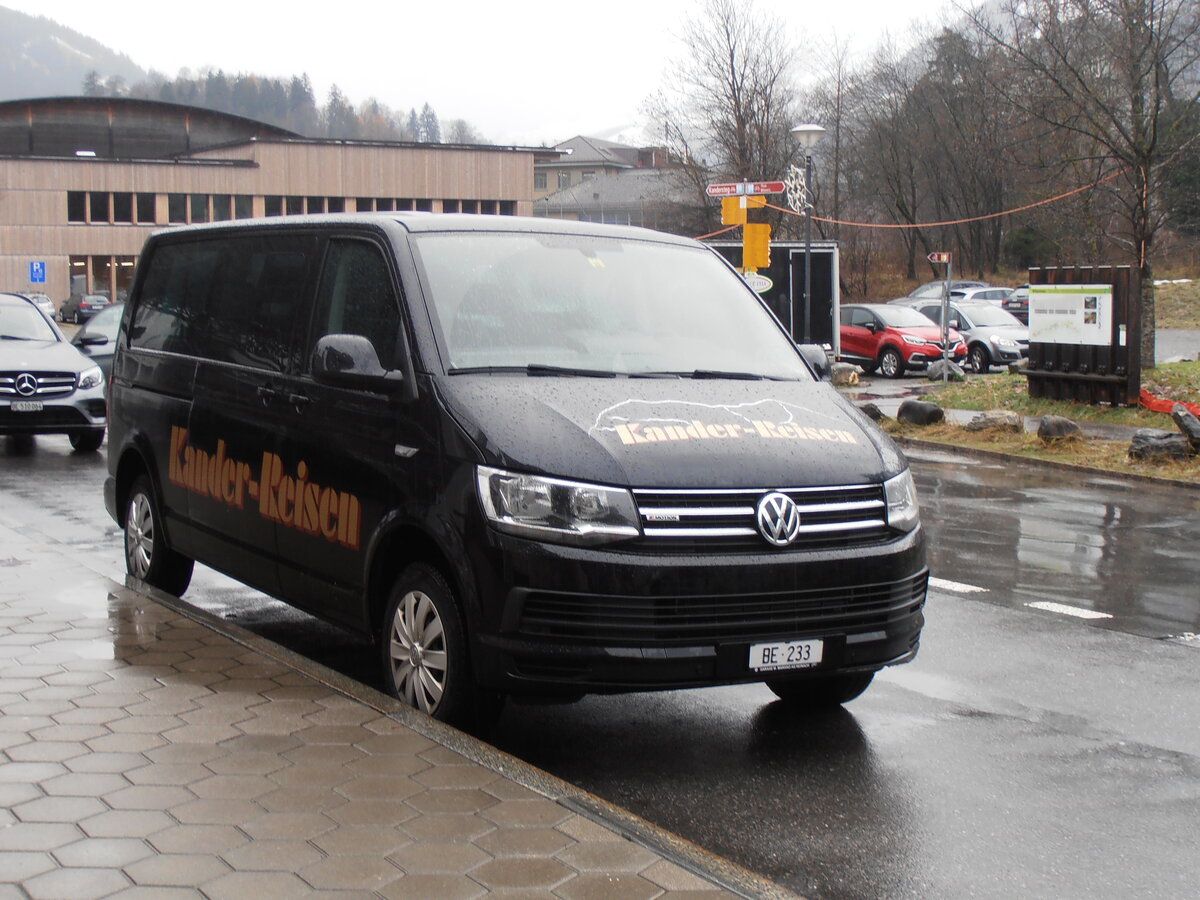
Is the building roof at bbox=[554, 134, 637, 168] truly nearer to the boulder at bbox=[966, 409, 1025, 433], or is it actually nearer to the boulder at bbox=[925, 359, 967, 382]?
the boulder at bbox=[925, 359, 967, 382]

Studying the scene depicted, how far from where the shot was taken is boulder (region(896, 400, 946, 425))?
19.6 m

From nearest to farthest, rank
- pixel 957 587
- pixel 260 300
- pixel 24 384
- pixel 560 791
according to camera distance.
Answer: pixel 560 791 → pixel 260 300 → pixel 957 587 → pixel 24 384

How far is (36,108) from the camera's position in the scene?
94.5 metres

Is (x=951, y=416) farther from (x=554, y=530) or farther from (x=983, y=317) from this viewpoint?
(x=554, y=530)

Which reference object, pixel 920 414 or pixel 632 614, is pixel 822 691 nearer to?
pixel 632 614

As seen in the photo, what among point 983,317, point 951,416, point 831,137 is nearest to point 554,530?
point 951,416

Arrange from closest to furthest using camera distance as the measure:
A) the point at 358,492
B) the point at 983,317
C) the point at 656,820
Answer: the point at 656,820 → the point at 358,492 → the point at 983,317

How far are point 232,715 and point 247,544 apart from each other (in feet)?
5.44

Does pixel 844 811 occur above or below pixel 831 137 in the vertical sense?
below

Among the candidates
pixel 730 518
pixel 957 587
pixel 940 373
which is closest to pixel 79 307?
pixel 940 373

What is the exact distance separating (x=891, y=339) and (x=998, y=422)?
571 inches

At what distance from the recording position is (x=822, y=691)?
5.93 meters

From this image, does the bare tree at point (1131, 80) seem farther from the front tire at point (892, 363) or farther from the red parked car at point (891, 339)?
the front tire at point (892, 363)

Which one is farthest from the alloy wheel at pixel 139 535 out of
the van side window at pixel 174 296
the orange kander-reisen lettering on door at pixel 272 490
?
the van side window at pixel 174 296
